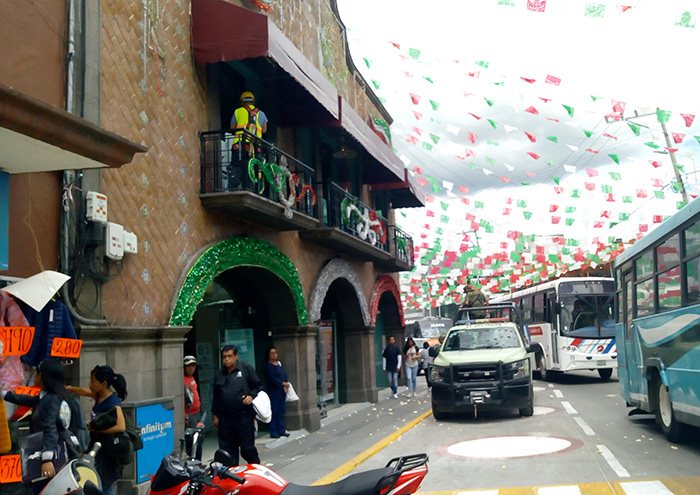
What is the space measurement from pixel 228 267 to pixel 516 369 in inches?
242

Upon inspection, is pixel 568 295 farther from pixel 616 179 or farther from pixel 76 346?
pixel 76 346

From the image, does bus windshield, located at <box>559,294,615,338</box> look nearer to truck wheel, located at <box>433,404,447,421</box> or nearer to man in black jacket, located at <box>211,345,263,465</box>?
truck wheel, located at <box>433,404,447,421</box>

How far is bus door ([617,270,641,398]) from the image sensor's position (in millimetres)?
12859

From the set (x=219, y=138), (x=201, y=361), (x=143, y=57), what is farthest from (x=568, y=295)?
(x=143, y=57)

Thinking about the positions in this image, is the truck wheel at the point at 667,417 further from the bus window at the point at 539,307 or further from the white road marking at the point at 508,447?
the bus window at the point at 539,307

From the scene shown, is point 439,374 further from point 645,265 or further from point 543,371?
point 543,371

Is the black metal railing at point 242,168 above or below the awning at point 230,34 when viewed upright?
below

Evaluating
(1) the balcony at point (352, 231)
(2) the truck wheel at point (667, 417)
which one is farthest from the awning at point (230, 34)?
(2) the truck wheel at point (667, 417)

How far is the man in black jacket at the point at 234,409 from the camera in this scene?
8289 millimetres

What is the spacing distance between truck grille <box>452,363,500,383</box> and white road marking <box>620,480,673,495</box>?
6.46m

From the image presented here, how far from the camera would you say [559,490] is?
25.9 feet

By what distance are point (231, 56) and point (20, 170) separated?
4.94 metres

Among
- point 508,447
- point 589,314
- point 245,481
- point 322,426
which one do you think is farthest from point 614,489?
Result: point 589,314

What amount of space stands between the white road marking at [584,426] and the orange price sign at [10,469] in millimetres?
9055
